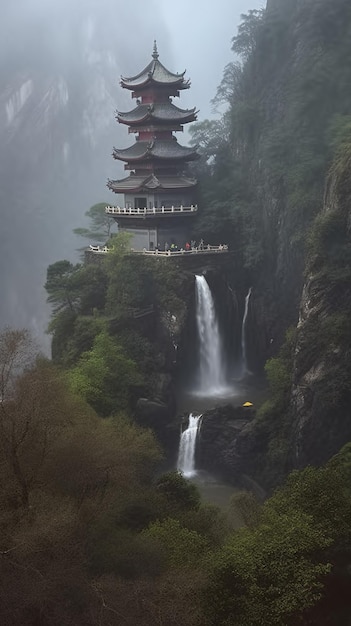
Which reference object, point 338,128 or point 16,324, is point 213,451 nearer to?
point 338,128

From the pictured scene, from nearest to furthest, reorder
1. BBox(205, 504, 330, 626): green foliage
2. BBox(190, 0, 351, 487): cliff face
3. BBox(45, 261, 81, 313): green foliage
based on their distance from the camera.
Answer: BBox(205, 504, 330, 626): green foliage → BBox(190, 0, 351, 487): cliff face → BBox(45, 261, 81, 313): green foliage

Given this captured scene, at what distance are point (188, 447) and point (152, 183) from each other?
16.0 metres

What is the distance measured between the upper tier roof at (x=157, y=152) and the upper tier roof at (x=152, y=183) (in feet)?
4.17

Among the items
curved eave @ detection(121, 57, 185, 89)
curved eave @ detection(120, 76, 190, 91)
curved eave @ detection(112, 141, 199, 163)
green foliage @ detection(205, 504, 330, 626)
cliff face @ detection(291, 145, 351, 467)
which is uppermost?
curved eave @ detection(121, 57, 185, 89)

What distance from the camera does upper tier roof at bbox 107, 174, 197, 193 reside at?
35844 millimetres

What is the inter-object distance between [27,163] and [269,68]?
7370 cm

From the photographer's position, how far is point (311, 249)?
27188 millimetres

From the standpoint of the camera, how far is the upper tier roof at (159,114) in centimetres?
3650

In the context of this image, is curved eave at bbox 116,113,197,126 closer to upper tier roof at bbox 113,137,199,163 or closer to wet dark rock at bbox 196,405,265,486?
upper tier roof at bbox 113,137,199,163

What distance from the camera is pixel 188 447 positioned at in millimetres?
28031

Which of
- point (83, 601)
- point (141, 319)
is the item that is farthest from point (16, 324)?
point (83, 601)

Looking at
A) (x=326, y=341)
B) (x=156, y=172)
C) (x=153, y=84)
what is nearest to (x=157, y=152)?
(x=156, y=172)

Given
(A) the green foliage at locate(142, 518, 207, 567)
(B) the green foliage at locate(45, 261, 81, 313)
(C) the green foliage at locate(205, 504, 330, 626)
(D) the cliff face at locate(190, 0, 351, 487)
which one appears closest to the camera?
(C) the green foliage at locate(205, 504, 330, 626)

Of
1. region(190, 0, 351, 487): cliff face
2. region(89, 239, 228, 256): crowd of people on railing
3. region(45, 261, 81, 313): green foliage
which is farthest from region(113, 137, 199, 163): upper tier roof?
region(45, 261, 81, 313): green foliage
